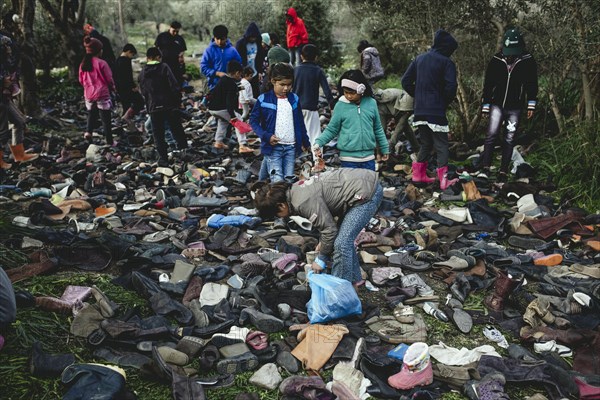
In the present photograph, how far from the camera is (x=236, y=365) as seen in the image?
3598mm

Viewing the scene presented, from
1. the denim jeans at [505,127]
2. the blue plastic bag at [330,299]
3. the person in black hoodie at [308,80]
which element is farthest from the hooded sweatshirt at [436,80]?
the blue plastic bag at [330,299]

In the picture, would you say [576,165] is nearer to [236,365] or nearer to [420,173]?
[420,173]

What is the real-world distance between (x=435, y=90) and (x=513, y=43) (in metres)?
1.19

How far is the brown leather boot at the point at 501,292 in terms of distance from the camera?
4.48 m

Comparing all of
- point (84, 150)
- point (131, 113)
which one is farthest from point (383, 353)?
point (131, 113)

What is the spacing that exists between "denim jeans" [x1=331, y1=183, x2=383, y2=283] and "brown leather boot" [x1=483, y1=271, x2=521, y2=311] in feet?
4.26

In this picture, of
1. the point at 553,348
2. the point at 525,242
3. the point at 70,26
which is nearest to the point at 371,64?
the point at 525,242

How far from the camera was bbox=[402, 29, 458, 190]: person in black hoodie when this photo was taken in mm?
6895

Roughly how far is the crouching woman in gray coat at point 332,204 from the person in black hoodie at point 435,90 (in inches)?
126

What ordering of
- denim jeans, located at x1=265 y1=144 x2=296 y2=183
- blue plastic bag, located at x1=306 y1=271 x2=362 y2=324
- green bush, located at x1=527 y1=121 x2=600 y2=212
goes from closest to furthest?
1. blue plastic bag, located at x1=306 y1=271 x2=362 y2=324
2. denim jeans, located at x1=265 y1=144 x2=296 y2=183
3. green bush, located at x1=527 y1=121 x2=600 y2=212

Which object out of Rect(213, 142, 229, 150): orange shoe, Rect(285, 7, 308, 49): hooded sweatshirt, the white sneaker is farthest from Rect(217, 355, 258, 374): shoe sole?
Rect(285, 7, 308, 49): hooded sweatshirt

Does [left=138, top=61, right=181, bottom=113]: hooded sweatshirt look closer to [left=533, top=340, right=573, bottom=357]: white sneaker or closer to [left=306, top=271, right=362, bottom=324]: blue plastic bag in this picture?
[left=306, top=271, right=362, bottom=324]: blue plastic bag

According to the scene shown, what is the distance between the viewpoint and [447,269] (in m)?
5.13

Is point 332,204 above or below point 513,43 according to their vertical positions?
below
